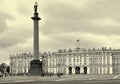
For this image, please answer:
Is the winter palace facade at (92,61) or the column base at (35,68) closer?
the column base at (35,68)

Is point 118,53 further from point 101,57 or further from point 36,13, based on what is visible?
point 36,13

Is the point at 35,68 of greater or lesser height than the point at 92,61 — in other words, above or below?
below

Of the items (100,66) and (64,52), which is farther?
(64,52)

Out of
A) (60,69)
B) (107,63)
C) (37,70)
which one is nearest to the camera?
(37,70)

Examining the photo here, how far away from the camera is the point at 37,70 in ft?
273

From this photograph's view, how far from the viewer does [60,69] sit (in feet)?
643

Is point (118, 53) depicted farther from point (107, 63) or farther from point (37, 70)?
point (37, 70)

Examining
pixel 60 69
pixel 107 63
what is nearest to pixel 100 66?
pixel 107 63

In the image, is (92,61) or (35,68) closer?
(35,68)

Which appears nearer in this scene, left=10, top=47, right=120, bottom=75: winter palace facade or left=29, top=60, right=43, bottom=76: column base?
left=29, top=60, right=43, bottom=76: column base

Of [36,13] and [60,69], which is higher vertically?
[36,13]

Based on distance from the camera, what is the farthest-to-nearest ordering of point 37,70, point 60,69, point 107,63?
point 60,69
point 107,63
point 37,70

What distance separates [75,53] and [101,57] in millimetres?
14352

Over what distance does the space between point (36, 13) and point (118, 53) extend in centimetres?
10777
